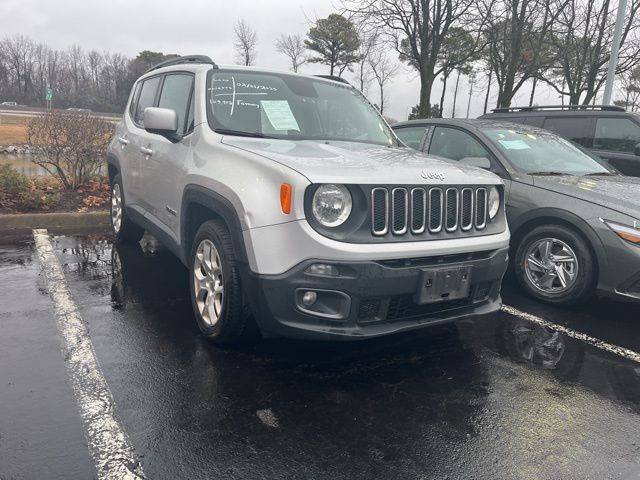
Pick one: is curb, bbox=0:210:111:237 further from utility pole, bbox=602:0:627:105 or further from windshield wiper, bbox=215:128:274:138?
utility pole, bbox=602:0:627:105

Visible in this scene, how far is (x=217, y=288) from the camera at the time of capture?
337 centimetres

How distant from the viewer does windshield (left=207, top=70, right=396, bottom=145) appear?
12.5 ft

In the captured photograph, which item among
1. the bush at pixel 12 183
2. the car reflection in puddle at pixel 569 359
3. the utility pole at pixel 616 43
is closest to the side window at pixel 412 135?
the car reflection in puddle at pixel 569 359

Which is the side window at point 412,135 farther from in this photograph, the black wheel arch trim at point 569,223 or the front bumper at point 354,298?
the front bumper at point 354,298

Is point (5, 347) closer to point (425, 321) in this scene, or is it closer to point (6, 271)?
point (6, 271)

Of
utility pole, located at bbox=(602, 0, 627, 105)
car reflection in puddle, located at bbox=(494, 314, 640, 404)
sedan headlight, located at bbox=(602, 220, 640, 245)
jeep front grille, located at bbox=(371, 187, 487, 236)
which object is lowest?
car reflection in puddle, located at bbox=(494, 314, 640, 404)

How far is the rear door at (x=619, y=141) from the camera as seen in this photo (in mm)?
7027

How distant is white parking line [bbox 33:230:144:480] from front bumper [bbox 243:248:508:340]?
0.95 m

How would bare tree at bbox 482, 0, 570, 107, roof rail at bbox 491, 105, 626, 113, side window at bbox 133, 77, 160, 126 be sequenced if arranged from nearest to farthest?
side window at bbox 133, 77, 160, 126 → roof rail at bbox 491, 105, 626, 113 → bare tree at bbox 482, 0, 570, 107

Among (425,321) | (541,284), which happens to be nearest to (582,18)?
(541,284)

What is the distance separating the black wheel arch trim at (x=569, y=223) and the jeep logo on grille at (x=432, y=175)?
193cm

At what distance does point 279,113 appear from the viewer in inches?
156

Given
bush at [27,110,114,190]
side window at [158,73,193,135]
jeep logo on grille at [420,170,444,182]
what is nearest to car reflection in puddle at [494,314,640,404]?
jeep logo on grille at [420,170,444,182]

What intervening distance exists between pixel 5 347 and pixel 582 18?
→ 24659 mm
